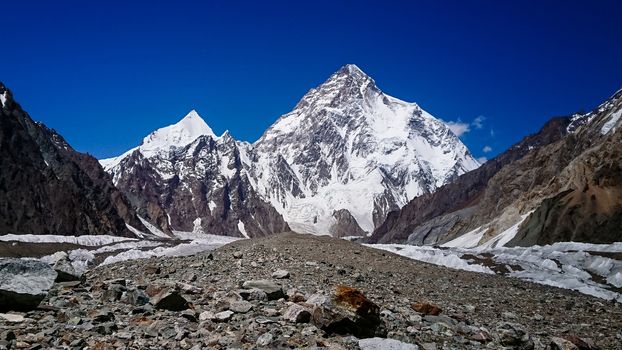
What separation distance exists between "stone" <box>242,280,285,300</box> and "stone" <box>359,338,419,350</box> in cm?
326

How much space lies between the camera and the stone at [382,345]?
941 cm

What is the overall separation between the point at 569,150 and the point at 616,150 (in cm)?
4129

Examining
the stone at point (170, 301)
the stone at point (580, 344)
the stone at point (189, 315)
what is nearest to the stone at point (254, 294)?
the stone at point (170, 301)

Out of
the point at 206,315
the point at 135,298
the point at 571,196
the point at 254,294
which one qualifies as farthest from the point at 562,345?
the point at 571,196

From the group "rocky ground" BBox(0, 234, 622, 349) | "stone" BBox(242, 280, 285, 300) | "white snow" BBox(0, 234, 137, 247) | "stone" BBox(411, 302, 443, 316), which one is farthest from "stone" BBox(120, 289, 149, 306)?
"white snow" BBox(0, 234, 137, 247)

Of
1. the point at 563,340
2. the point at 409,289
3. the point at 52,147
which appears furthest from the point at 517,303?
the point at 52,147

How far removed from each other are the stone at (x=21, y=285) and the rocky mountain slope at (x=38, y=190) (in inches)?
4898

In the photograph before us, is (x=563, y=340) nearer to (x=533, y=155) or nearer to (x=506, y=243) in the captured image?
(x=506, y=243)

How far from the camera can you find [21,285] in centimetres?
990

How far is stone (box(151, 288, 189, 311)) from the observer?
1083 cm

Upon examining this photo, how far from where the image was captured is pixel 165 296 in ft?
35.6

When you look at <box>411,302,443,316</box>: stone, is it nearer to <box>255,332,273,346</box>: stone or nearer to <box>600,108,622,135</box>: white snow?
<box>255,332,273,346</box>: stone

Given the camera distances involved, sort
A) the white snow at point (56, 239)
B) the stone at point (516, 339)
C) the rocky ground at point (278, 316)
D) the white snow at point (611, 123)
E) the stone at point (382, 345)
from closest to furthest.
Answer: the rocky ground at point (278, 316)
the stone at point (382, 345)
the stone at point (516, 339)
the white snow at point (56, 239)
the white snow at point (611, 123)

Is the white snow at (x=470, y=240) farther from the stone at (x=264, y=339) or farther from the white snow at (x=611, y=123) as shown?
the stone at (x=264, y=339)
